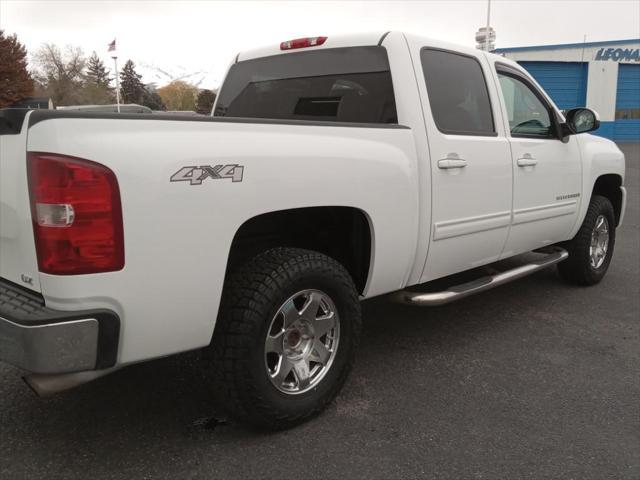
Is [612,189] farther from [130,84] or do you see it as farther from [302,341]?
[130,84]

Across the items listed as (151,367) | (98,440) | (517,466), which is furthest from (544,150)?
(98,440)

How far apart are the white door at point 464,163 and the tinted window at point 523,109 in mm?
259

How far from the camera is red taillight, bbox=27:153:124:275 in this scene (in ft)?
6.53

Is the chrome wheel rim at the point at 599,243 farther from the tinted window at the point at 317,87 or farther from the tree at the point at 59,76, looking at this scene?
the tree at the point at 59,76

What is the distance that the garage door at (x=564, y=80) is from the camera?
2927cm

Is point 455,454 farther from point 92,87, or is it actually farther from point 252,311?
point 92,87

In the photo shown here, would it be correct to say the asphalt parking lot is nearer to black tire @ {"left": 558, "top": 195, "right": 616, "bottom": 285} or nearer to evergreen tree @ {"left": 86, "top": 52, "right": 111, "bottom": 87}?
black tire @ {"left": 558, "top": 195, "right": 616, "bottom": 285}

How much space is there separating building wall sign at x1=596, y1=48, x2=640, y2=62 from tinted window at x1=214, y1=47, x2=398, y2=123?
30.3 metres

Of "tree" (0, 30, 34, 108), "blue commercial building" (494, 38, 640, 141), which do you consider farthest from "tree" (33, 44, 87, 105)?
"blue commercial building" (494, 38, 640, 141)

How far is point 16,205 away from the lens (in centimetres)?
213

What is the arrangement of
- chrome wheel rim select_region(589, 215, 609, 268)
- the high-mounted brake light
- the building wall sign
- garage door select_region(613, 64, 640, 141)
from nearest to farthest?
the high-mounted brake light → chrome wheel rim select_region(589, 215, 609, 268) → the building wall sign → garage door select_region(613, 64, 640, 141)

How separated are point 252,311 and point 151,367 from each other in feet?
4.34

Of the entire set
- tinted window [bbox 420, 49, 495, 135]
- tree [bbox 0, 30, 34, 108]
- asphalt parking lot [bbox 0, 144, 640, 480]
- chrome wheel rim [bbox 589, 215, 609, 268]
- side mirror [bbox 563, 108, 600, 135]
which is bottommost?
asphalt parking lot [bbox 0, 144, 640, 480]

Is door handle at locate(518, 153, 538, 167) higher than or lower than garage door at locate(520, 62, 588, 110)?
lower
